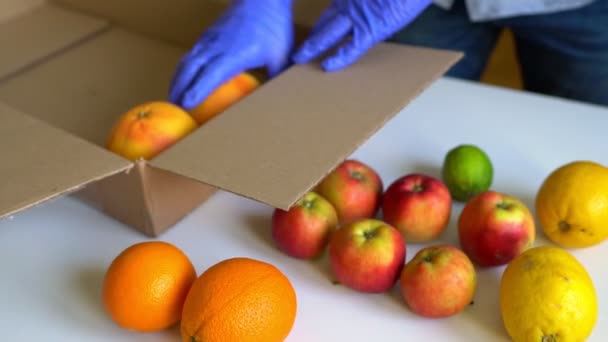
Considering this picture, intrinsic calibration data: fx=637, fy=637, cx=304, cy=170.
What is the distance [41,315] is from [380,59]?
56cm

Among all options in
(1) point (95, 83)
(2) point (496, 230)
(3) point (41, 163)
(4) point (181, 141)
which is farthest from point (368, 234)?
(1) point (95, 83)

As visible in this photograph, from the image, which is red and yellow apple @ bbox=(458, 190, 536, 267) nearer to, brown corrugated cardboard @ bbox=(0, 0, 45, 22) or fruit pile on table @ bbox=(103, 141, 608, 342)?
fruit pile on table @ bbox=(103, 141, 608, 342)

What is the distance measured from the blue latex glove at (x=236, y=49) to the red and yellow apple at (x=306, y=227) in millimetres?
258

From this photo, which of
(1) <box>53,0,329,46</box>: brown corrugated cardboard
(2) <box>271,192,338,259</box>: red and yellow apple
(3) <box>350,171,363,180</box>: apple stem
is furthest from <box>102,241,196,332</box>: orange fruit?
(1) <box>53,0,329,46</box>: brown corrugated cardboard

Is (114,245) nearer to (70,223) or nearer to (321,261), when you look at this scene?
(70,223)

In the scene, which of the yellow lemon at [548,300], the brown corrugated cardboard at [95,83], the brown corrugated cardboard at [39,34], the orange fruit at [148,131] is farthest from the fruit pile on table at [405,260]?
the brown corrugated cardboard at [39,34]

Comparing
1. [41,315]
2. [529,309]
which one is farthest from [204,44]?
[529,309]

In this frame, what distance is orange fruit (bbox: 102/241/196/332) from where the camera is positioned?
615 mm

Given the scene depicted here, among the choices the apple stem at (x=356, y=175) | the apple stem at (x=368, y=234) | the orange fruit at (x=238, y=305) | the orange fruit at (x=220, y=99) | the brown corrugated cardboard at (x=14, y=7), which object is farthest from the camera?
the brown corrugated cardboard at (x=14, y=7)

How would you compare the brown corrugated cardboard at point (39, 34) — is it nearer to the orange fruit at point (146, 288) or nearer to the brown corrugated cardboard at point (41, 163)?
the brown corrugated cardboard at point (41, 163)

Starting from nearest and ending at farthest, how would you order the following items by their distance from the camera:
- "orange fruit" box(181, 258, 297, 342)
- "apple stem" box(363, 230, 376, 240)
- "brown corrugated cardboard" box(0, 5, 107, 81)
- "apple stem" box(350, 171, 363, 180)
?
"orange fruit" box(181, 258, 297, 342)
"apple stem" box(363, 230, 376, 240)
"apple stem" box(350, 171, 363, 180)
"brown corrugated cardboard" box(0, 5, 107, 81)

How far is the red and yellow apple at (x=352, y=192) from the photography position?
753 mm

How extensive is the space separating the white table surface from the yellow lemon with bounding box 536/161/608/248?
1.1 inches

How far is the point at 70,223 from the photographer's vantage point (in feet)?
2.62
